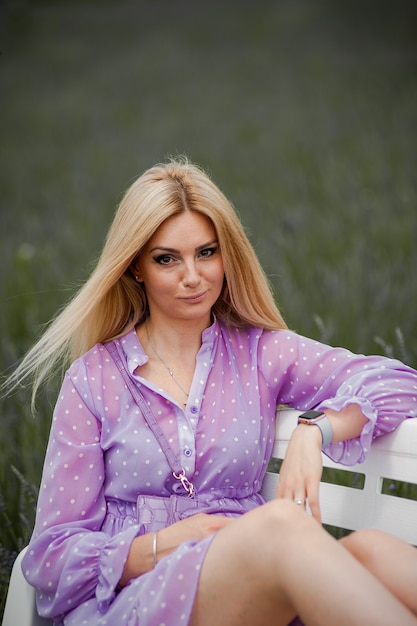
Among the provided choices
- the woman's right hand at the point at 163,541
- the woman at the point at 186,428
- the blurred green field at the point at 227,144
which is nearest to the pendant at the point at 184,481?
the woman at the point at 186,428

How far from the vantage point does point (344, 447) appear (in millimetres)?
2164

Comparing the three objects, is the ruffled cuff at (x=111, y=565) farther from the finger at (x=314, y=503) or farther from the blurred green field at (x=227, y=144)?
→ the blurred green field at (x=227, y=144)

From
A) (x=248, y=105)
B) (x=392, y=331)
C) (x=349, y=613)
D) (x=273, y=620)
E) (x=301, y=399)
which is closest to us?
(x=349, y=613)

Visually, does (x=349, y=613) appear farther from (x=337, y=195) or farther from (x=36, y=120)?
(x=36, y=120)

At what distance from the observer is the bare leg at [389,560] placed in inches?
72.2

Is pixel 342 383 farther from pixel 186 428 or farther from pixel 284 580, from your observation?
pixel 284 580

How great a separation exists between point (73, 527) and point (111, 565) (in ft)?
0.44

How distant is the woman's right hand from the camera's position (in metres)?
1.98

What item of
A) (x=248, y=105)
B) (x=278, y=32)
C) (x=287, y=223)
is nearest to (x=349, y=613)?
(x=287, y=223)

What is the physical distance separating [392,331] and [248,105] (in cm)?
586

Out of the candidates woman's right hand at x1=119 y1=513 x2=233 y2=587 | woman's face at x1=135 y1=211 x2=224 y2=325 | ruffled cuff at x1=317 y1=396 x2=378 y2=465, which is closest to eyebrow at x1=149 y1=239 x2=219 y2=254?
woman's face at x1=135 y1=211 x2=224 y2=325

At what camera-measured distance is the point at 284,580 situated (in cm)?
175

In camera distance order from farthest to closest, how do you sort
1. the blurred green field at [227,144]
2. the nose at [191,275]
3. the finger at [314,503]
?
the blurred green field at [227,144], the nose at [191,275], the finger at [314,503]

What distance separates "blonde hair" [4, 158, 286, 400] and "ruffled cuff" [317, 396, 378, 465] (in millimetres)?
343
